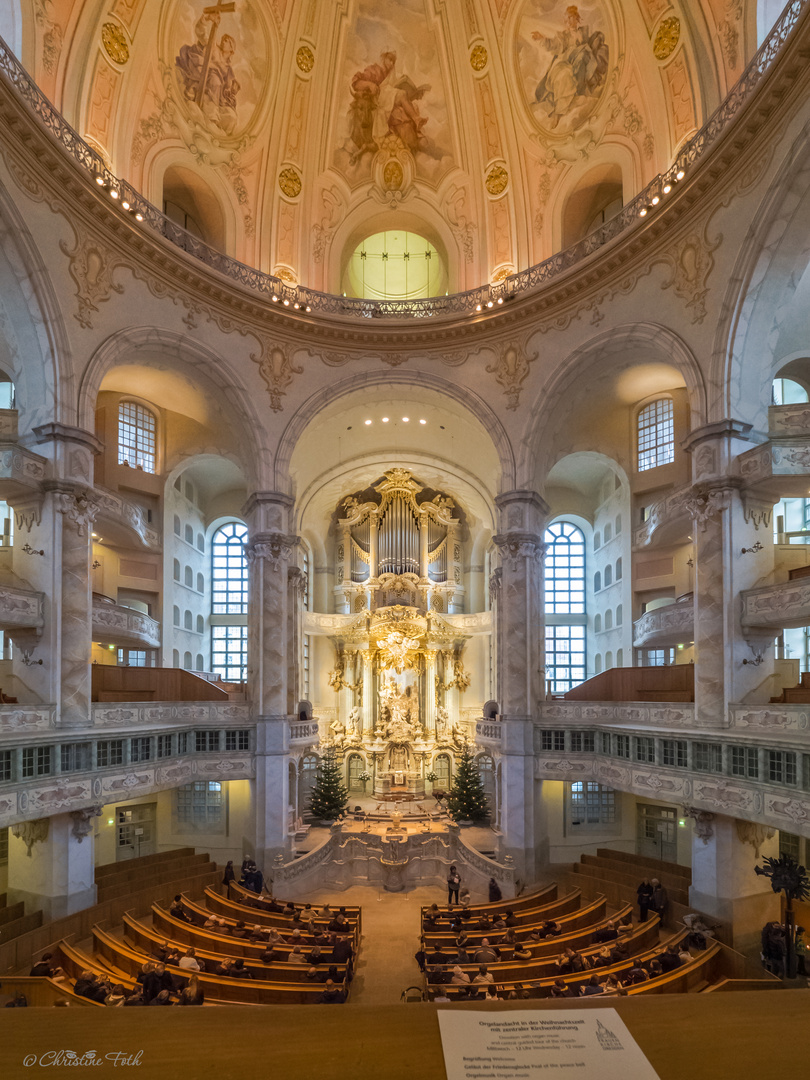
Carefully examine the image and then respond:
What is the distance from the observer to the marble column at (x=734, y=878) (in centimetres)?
1642

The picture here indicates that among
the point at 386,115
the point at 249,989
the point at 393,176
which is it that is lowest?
the point at 249,989

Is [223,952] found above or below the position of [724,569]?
below

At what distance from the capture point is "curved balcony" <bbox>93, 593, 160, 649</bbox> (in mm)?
23203

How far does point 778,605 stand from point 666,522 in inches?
312

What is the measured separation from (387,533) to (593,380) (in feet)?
52.1

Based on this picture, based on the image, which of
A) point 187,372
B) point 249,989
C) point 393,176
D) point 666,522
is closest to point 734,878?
point 249,989

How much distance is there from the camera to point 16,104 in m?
16.2

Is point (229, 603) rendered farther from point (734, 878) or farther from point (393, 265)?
point (734, 878)

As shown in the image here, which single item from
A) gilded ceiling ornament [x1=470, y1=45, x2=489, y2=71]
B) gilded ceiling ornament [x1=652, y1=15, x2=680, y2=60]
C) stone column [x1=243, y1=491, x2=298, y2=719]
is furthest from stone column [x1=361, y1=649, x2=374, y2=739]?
gilded ceiling ornament [x1=652, y1=15, x2=680, y2=60]

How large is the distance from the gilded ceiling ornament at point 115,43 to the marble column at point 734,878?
27.3m

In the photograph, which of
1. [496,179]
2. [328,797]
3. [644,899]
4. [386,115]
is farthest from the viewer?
[328,797]

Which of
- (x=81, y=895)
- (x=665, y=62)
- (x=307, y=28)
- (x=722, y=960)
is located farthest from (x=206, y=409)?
(x=722, y=960)

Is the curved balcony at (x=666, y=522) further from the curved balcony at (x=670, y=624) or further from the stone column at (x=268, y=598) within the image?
the stone column at (x=268, y=598)

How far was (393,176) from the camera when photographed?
94.8 feet
